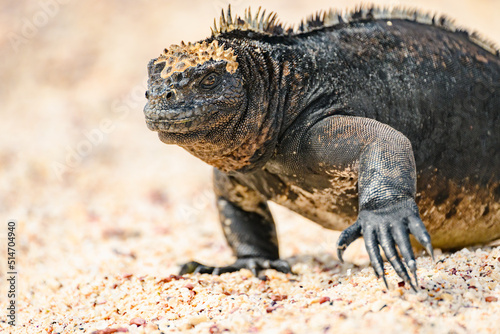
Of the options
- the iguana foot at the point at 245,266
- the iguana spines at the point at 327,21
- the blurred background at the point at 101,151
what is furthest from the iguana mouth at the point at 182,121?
the blurred background at the point at 101,151

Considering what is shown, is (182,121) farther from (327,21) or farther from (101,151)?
(101,151)

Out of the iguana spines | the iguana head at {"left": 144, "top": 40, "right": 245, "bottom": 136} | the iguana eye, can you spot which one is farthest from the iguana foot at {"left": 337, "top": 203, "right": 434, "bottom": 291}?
the iguana spines

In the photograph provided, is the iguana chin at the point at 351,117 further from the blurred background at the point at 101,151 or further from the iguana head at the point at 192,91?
the blurred background at the point at 101,151

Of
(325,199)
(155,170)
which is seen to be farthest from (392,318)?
(155,170)

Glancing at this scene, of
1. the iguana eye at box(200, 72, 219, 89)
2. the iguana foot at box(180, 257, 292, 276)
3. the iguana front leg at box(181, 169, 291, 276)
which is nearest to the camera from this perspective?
the iguana eye at box(200, 72, 219, 89)

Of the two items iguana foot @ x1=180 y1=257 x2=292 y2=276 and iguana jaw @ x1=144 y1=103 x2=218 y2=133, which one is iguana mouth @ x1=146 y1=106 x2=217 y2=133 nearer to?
iguana jaw @ x1=144 y1=103 x2=218 y2=133

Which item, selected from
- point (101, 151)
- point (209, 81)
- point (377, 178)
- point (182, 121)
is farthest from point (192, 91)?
point (101, 151)
